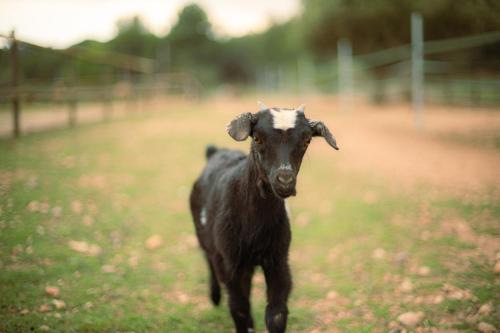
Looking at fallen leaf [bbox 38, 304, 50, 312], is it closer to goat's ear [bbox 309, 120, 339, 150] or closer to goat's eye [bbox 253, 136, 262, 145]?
goat's eye [bbox 253, 136, 262, 145]

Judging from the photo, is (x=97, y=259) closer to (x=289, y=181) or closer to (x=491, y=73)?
(x=289, y=181)

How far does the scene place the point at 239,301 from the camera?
3975 mm

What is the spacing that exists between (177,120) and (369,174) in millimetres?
10263

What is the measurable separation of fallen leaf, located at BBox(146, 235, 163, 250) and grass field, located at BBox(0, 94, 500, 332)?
0.09 ft

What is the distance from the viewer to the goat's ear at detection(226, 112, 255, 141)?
347 centimetres

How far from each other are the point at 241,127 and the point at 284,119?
352 mm

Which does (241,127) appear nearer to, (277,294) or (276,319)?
(277,294)

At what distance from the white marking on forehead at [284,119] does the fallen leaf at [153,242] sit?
3.47 metres

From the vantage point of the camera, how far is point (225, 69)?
212ft

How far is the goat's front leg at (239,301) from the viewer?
3960mm

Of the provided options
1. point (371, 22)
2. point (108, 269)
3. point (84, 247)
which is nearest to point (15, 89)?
point (84, 247)

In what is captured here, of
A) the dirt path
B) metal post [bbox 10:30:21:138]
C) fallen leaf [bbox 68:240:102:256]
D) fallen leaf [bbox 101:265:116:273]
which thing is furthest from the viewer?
metal post [bbox 10:30:21:138]

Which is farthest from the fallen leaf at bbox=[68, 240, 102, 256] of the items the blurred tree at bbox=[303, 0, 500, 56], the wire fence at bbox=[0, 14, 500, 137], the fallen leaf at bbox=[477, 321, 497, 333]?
the blurred tree at bbox=[303, 0, 500, 56]

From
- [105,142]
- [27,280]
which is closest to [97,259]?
[27,280]
